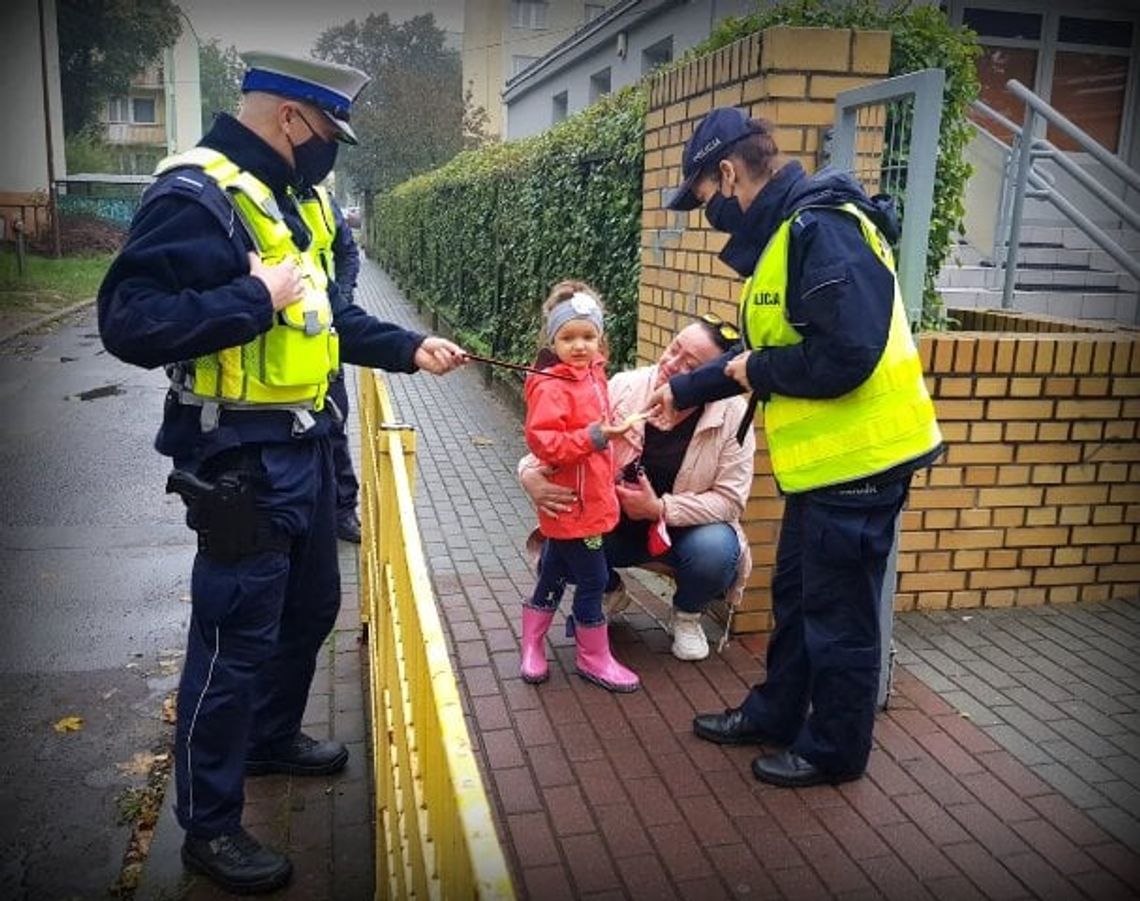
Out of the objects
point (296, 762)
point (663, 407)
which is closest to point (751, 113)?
point (663, 407)

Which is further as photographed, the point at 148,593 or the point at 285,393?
the point at 148,593

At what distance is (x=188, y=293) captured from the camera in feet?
7.86

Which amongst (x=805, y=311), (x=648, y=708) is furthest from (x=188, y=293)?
(x=648, y=708)

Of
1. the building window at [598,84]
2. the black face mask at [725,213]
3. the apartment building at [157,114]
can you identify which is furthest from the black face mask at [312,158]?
the apartment building at [157,114]

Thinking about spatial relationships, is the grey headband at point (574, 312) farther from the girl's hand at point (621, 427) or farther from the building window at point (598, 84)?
the building window at point (598, 84)

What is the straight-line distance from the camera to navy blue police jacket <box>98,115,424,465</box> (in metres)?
2.37

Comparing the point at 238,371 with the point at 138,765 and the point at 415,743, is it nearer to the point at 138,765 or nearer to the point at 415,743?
the point at 415,743

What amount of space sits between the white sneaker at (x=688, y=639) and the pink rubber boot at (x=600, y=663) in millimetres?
298

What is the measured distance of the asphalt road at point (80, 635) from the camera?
122 inches

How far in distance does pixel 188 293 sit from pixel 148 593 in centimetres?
320

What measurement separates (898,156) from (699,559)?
1783mm

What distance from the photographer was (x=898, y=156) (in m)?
3.96

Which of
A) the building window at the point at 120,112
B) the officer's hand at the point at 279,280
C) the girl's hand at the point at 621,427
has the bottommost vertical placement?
the girl's hand at the point at 621,427

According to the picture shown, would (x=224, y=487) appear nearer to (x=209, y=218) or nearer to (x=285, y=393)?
(x=285, y=393)
